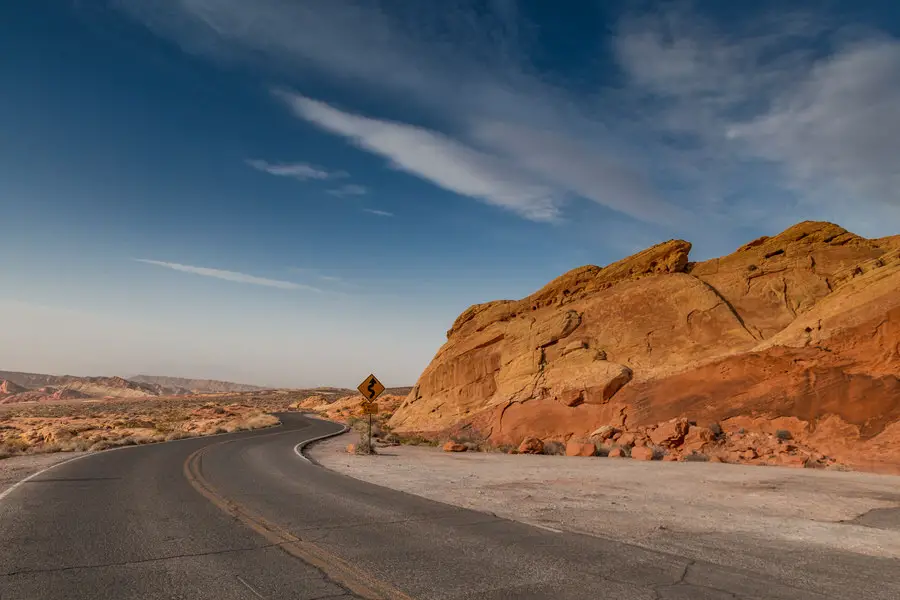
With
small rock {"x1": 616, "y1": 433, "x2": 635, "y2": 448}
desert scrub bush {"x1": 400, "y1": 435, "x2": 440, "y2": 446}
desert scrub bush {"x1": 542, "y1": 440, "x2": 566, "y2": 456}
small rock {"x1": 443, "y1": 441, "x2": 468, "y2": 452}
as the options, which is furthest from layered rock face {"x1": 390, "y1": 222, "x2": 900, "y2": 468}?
small rock {"x1": 443, "y1": 441, "x2": 468, "y2": 452}

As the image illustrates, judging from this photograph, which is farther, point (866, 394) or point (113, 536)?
point (866, 394)

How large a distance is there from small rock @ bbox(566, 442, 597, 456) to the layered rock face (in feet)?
13.0

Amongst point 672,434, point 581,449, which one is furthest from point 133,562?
point 672,434

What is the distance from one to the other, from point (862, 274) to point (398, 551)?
2661 centimetres

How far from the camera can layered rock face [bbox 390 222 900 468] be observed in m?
21.2

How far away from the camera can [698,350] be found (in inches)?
1102

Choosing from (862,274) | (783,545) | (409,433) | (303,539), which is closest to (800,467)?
(862,274)

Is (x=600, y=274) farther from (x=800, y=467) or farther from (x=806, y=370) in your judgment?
(x=800, y=467)

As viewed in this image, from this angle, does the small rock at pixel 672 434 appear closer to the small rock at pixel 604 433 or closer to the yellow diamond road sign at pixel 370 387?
the small rock at pixel 604 433

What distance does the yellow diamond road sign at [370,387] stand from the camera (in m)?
23.5

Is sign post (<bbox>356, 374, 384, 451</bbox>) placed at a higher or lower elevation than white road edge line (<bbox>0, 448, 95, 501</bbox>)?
higher

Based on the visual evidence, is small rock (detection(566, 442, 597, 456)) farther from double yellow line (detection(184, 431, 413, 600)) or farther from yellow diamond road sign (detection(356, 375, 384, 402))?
double yellow line (detection(184, 431, 413, 600))

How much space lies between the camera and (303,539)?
749 cm

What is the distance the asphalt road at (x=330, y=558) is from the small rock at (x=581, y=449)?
13.8m
